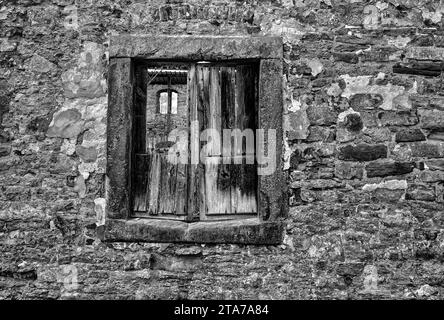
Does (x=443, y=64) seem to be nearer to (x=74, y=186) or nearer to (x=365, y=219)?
(x=365, y=219)

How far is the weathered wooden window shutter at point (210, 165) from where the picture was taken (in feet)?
11.8

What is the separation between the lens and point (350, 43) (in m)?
3.53

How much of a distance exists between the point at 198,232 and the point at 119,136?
3.49ft

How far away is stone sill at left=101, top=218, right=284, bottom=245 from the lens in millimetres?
3447

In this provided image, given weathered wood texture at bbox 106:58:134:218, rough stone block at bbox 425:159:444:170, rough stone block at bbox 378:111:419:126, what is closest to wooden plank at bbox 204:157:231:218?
weathered wood texture at bbox 106:58:134:218

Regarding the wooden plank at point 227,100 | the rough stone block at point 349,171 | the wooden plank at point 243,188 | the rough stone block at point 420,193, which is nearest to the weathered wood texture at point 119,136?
the wooden plank at point 227,100

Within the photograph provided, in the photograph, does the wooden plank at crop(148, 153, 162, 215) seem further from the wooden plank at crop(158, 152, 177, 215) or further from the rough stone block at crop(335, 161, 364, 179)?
the rough stone block at crop(335, 161, 364, 179)

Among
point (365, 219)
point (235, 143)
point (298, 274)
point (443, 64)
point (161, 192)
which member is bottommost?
point (298, 274)

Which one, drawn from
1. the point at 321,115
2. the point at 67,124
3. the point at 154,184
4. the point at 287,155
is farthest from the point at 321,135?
the point at 67,124

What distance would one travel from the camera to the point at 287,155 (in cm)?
351

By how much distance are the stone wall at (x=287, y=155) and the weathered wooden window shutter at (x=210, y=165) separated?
318mm

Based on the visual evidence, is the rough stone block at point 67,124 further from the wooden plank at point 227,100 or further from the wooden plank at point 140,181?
the wooden plank at point 227,100

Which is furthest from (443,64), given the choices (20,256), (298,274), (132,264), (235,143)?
(20,256)

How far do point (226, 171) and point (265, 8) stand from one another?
145cm
